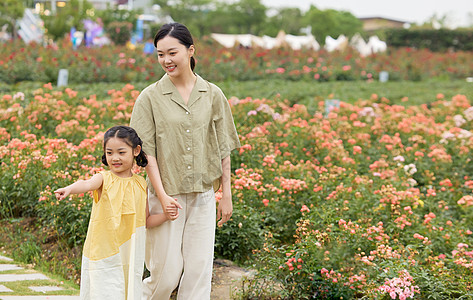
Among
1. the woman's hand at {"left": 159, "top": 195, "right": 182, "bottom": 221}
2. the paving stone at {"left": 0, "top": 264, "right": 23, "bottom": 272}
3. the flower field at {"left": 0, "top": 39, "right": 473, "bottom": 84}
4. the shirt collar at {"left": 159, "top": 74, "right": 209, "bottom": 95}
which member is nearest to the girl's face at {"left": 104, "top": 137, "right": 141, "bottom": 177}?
the woman's hand at {"left": 159, "top": 195, "right": 182, "bottom": 221}

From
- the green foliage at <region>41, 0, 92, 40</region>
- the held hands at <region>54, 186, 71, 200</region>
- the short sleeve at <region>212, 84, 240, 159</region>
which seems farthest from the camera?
the green foliage at <region>41, 0, 92, 40</region>

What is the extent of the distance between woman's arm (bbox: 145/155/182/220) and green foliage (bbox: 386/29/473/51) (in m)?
35.9

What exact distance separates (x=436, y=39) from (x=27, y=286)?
36.5 meters

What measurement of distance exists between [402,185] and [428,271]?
1.74 metres

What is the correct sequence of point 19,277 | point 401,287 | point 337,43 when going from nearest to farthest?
1. point 401,287
2. point 19,277
3. point 337,43

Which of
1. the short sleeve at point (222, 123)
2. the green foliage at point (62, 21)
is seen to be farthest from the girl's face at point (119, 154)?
the green foliage at point (62, 21)

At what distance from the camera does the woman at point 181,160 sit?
2.91m

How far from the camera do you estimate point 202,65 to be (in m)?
14.3

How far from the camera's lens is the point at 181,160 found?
9.75 ft

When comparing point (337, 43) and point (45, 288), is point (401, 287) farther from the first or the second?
point (337, 43)

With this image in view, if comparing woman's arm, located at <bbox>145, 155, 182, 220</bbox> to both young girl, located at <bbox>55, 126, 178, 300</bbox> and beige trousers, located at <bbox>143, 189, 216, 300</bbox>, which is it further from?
beige trousers, located at <bbox>143, 189, 216, 300</bbox>

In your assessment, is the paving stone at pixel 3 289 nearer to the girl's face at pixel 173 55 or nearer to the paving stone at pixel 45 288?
the paving stone at pixel 45 288

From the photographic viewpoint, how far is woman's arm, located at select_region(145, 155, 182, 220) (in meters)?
2.84

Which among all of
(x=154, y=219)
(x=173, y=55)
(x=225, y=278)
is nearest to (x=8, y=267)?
(x=225, y=278)
